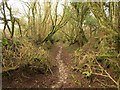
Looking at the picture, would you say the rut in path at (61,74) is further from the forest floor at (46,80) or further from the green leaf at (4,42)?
the green leaf at (4,42)

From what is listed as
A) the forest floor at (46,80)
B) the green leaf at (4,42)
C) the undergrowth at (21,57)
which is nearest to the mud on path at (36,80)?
the forest floor at (46,80)

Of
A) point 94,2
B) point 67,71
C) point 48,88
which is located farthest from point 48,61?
point 94,2

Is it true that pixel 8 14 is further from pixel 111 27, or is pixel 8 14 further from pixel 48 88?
pixel 111 27

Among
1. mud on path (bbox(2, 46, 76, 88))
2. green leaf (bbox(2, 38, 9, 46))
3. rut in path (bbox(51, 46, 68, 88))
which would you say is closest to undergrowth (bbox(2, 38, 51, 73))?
green leaf (bbox(2, 38, 9, 46))

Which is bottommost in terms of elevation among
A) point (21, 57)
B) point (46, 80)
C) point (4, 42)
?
point (46, 80)

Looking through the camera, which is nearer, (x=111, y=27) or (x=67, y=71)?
(x=111, y=27)

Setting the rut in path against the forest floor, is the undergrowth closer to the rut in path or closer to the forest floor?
the forest floor

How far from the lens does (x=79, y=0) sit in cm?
1397

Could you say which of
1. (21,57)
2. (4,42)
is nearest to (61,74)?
(21,57)

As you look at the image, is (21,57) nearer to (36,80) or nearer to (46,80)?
(36,80)

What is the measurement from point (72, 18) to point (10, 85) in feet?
25.3

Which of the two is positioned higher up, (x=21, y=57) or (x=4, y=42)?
(x=4, y=42)

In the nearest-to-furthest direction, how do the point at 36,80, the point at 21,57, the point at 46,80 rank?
the point at 21,57 → the point at 36,80 → the point at 46,80

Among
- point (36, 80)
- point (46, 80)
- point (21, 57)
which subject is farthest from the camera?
point (46, 80)
